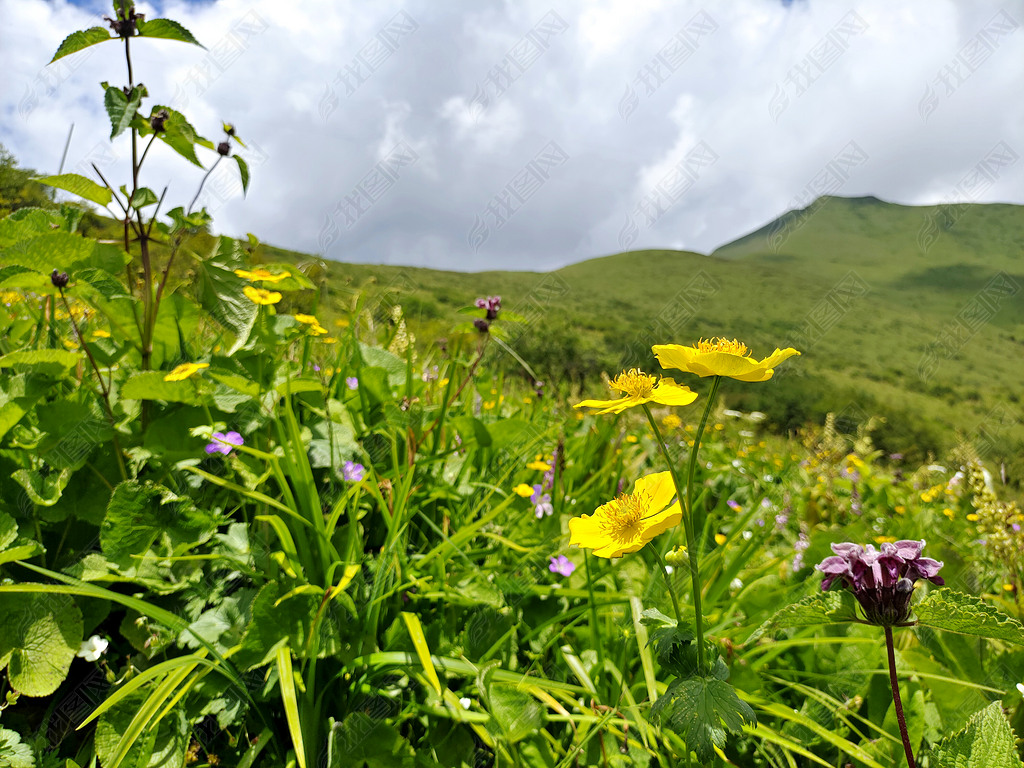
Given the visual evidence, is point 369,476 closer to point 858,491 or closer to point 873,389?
point 858,491

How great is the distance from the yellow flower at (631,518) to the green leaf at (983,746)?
579mm

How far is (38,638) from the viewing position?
1065 millimetres

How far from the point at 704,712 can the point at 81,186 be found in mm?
1625

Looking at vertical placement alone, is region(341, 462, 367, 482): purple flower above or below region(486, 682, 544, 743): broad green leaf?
above

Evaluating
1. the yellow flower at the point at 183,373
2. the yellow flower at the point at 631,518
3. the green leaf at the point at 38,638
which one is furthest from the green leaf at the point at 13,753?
the yellow flower at the point at 631,518

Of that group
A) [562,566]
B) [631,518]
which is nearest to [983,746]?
[631,518]

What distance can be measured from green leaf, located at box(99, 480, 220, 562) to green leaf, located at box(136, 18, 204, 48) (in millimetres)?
1095

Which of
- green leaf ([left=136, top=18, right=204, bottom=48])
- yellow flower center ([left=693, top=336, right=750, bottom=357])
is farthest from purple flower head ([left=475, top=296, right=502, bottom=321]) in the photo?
yellow flower center ([left=693, top=336, right=750, bottom=357])

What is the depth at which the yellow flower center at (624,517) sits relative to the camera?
73 cm

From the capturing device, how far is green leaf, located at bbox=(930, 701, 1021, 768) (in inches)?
A: 30.1

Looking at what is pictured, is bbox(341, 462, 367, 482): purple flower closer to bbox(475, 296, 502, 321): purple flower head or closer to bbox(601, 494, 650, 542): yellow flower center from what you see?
bbox(475, 296, 502, 321): purple flower head

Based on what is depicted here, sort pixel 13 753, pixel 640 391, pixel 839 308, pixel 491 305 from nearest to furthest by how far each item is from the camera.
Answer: pixel 640 391 → pixel 13 753 → pixel 491 305 → pixel 839 308

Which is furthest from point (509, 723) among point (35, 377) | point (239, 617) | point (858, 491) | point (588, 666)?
Answer: point (858, 491)

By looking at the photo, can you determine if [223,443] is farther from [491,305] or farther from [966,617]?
[966,617]
